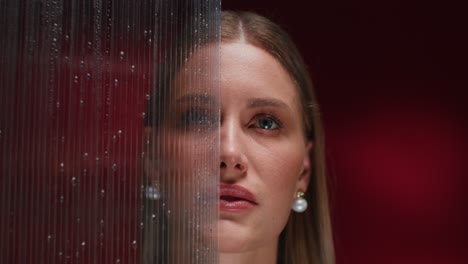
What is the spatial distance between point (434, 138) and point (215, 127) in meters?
0.83

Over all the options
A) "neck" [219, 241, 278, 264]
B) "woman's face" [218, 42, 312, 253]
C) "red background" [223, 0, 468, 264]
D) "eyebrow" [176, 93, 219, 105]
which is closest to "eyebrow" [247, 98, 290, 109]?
"woman's face" [218, 42, 312, 253]

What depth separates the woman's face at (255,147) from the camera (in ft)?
2.58

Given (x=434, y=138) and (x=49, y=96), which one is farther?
(x=434, y=138)

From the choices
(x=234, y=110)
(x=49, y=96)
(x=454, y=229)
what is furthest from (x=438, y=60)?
(x=49, y=96)

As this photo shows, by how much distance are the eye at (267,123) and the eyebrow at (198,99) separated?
0.14 meters

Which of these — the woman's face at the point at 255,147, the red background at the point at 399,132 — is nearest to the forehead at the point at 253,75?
the woman's face at the point at 255,147

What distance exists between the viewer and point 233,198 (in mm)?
789

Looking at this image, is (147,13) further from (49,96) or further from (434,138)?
(434,138)

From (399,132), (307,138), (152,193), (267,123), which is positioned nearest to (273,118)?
(267,123)

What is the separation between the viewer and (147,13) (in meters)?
0.65

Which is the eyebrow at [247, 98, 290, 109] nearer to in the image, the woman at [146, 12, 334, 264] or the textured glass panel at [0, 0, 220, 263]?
the woman at [146, 12, 334, 264]

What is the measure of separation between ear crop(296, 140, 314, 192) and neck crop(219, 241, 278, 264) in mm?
104

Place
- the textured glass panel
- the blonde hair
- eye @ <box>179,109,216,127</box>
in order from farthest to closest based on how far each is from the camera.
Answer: the blonde hair < eye @ <box>179,109,216,127</box> < the textured glass panel

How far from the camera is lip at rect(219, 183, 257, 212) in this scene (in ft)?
2.56
